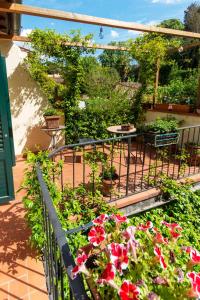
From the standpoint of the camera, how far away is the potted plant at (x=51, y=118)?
5441 millimetres

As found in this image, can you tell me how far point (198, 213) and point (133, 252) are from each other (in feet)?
10.8

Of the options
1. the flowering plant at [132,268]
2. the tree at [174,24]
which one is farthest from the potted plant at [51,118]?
the tree at [174,24]

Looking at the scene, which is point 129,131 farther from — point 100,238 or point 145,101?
point 100,238

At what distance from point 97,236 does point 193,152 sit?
4544mm

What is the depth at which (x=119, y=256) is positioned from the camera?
2.87 ft

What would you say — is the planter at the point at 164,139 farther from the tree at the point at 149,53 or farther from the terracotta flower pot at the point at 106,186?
the tree at the point at 149,53

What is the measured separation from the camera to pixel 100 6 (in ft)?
17.8

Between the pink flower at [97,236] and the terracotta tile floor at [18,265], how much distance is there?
140cm

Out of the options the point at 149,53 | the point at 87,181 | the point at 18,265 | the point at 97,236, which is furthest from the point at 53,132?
the point at 97,236

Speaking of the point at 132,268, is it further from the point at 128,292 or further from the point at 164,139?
the point at 164,139

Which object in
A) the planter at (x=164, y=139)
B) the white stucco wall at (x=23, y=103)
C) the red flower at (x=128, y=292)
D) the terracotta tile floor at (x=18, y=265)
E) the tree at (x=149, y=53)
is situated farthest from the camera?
the tree at (x=149, y=53)

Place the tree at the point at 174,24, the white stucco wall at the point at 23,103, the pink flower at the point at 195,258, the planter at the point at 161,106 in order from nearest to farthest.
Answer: the pink flower at the point at 195,258 → the white stucco wall at the point at 23,103 → the planter at the point at 161,106 → the tree at the point at 174,24

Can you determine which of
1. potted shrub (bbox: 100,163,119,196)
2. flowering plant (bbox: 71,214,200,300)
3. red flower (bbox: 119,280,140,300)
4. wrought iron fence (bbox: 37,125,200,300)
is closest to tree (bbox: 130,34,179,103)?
wrought iron fence (bbox: 37,125,200,300)

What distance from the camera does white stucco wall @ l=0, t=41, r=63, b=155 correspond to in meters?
5.38
